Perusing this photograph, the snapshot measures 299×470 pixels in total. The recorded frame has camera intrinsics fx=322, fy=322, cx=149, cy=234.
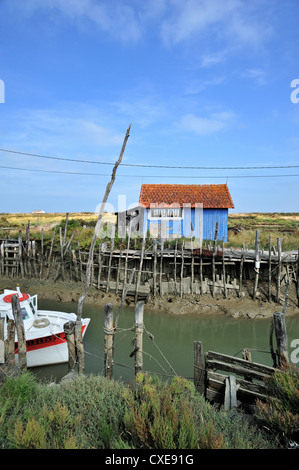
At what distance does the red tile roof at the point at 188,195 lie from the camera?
25.1 meters

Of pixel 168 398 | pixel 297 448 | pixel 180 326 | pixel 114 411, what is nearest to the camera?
pixel 297 448

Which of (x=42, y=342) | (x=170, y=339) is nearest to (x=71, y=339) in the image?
(x=42, y=342)

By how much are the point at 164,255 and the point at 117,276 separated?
3034mm

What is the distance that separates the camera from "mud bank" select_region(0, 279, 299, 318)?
16359 millimetres

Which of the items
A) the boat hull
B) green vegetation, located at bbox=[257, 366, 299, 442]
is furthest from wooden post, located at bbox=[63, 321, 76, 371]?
green vegetation, located at bbox=[257, 366, 299, 442]

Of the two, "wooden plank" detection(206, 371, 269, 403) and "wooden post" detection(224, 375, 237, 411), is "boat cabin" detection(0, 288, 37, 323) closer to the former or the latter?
"wooden plank" detection(206, 371, 269, 403)

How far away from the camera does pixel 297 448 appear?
4.43 metres

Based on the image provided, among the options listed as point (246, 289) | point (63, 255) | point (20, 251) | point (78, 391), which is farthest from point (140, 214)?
point (78, 391)

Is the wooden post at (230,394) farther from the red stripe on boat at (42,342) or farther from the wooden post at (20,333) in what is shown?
the red stripe on boat at (42,342)

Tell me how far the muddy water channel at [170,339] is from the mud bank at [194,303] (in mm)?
355

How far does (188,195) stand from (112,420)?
21998 mm

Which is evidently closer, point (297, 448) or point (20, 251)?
point (297, 448)

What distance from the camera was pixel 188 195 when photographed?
84.9ft
